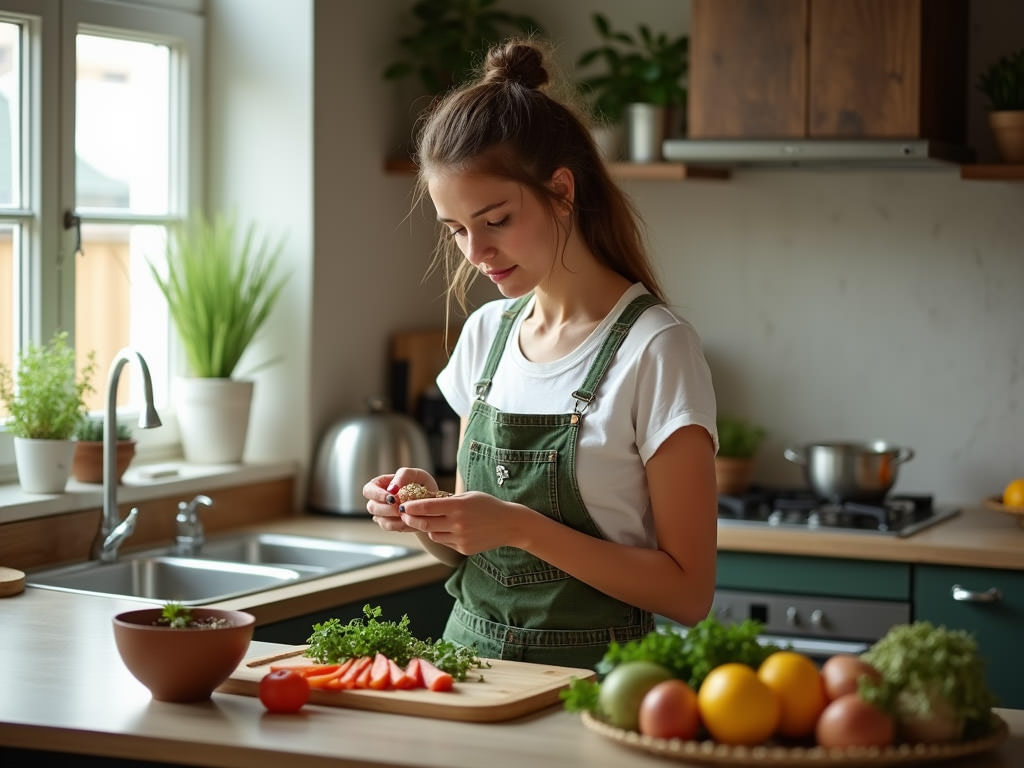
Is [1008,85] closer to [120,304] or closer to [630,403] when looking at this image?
[630,403]

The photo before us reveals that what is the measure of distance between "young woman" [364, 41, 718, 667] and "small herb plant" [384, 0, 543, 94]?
60.8 inches

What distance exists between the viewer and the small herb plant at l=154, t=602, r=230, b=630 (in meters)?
1.79

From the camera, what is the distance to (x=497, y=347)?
228 centimetres

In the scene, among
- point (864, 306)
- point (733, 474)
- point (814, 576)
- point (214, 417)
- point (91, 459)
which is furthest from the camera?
point (864, 306)

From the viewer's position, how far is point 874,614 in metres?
3.17

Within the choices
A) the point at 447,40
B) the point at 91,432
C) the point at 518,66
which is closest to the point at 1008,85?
the point at 447,40

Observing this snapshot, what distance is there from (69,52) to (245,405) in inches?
33.4

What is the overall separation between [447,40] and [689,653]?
8.02 feet

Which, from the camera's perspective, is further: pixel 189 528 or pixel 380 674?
pixel 189 528

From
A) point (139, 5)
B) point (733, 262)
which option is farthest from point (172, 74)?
point (733, 262)

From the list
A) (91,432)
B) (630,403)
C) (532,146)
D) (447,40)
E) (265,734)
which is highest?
(447,40)

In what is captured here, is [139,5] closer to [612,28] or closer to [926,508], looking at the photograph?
[612,28]

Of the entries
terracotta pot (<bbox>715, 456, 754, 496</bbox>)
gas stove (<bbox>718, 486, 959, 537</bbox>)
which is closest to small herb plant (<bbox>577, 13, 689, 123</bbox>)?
terracotta pot (<bbox>715, 456, 754, 496</bbox>)

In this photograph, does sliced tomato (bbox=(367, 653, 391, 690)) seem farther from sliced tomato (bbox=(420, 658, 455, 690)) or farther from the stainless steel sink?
the stainless steel sink
